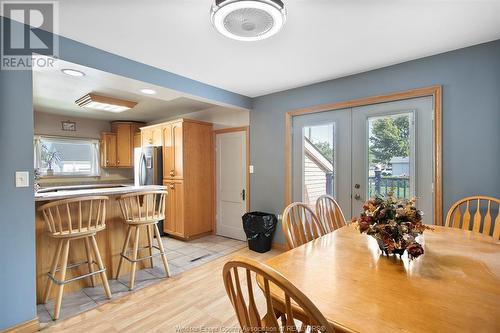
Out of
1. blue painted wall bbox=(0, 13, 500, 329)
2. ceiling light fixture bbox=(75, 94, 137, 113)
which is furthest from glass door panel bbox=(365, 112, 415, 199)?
ceiling light fixture bbox=(75, 94, 137, 113)

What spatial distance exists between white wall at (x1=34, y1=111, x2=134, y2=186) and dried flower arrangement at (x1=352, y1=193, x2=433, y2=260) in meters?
5.86

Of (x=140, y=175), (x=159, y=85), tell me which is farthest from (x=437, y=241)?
(x=140, y=175)

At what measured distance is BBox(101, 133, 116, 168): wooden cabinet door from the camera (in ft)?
18.2

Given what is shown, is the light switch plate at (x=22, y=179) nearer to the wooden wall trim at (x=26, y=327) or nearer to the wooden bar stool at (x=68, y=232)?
the wooden bar stool at (x=68, y=232)

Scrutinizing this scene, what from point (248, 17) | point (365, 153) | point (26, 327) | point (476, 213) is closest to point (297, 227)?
point (248, 17)

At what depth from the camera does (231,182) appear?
14.3 ft

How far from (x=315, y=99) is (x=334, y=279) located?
8.77ft

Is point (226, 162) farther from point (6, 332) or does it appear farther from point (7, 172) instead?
point (6, 332)

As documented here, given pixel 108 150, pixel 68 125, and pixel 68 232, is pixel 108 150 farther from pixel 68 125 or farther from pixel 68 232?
pixel 68 232

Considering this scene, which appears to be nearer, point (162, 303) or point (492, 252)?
point (492, 252)

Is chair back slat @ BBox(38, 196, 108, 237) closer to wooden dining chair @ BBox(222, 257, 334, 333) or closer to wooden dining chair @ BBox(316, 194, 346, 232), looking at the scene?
wooden dining chair @ BBox(222, 257, 334, 333)

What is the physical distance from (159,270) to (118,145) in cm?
371

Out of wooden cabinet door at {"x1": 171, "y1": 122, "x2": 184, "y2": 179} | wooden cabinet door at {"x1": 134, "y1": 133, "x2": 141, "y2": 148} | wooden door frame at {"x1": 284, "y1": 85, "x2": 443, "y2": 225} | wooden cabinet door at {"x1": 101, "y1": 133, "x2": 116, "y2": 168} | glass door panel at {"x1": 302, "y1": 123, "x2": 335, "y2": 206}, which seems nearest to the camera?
wooden door frame at {"x1": 284, "y1": 85, "x2": 443, "y2": 225}

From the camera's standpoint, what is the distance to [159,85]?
275 centimetres
